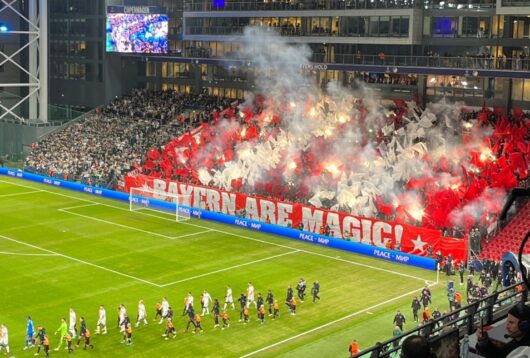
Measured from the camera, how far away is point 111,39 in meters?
77.9

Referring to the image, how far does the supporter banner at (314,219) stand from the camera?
44938mm

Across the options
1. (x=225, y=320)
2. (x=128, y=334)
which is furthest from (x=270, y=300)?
(x=128, y=334)

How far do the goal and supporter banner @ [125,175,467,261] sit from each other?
1.52 feet

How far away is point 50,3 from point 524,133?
190 ft

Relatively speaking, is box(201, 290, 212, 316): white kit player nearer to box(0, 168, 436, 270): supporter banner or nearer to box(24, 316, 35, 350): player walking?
box(24, 316, 35, 350): player walking

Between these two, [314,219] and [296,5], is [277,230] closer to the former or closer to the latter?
[314,219]

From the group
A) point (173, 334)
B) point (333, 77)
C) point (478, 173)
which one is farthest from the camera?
point (333, 77)

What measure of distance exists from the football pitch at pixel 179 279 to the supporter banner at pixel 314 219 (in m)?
2.14

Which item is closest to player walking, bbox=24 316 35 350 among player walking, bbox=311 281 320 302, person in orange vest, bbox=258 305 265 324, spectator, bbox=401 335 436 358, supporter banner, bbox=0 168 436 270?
person in orange vest, bbox=258 305 265 324

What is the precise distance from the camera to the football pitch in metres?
32.3

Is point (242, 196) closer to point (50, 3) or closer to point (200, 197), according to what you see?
point (200, 197)

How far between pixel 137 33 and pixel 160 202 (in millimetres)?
23782

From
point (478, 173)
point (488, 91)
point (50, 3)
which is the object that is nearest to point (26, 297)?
point (478, 173)

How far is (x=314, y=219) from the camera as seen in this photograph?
168 feet
